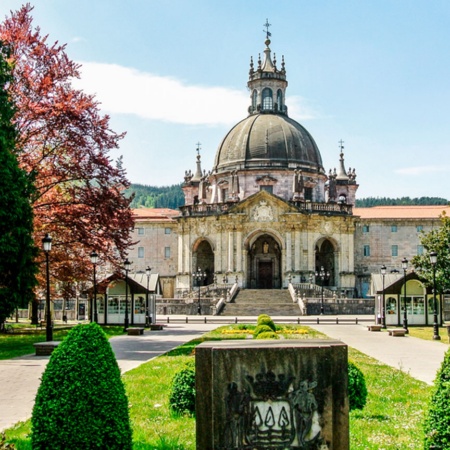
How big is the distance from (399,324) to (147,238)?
4860 cm

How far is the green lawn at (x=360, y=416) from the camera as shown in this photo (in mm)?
10195

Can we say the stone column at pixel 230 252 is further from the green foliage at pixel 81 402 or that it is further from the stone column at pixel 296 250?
the green foliage at pixel 81 402

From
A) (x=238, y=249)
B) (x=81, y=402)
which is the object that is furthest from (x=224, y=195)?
(x=81, y=402)

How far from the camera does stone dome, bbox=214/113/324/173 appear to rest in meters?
81.9

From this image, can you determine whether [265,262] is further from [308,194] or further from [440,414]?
[440,414]

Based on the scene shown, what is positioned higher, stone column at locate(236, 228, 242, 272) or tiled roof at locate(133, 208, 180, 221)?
tiled roof at locate(133, 208, 180, 221)

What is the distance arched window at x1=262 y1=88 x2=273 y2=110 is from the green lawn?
235 ft

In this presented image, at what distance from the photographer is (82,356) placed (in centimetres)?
771

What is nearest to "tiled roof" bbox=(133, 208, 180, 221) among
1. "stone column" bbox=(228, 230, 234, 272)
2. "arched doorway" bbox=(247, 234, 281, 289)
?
"stone column" bbox=(228, 230, 234, 272)

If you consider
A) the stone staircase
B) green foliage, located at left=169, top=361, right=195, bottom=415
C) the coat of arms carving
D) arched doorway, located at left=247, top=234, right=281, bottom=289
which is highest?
the coat of arms carving

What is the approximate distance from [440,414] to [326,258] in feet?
248

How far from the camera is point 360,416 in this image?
12273 millimetres

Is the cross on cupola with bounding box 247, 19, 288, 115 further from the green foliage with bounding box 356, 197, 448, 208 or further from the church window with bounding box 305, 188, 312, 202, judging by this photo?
the green foliage with bounding box 356, 197, 448, 208

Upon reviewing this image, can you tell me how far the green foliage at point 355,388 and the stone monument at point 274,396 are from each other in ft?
15.6
